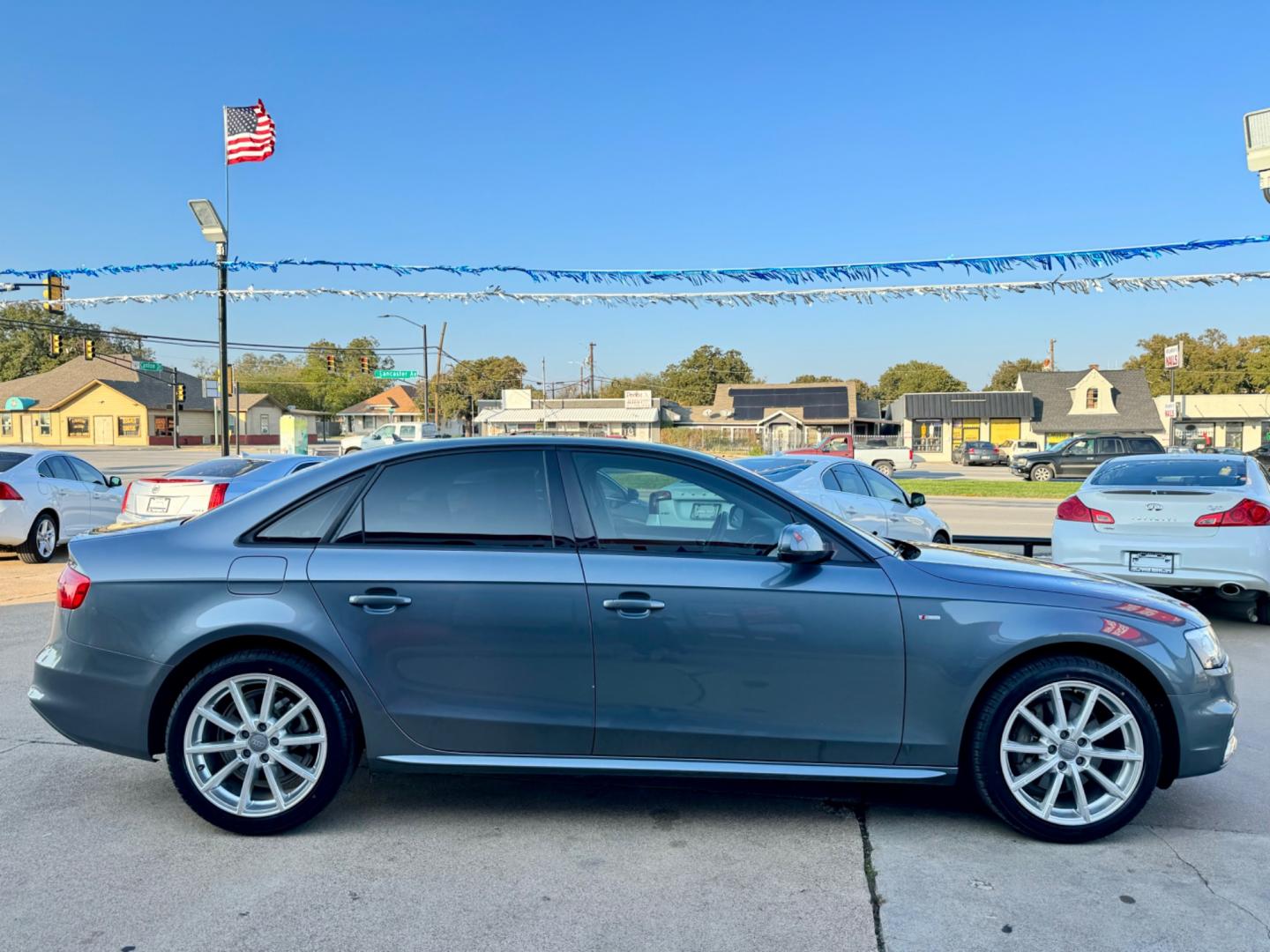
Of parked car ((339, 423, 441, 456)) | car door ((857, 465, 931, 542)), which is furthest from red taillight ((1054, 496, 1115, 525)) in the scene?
parked car ((339, 423, 441, 456))

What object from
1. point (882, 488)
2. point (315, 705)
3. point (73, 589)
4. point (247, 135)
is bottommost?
point (315, 705)

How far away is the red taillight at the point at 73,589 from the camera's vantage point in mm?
3801

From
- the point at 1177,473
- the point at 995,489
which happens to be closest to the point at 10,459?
the point at 1177,473

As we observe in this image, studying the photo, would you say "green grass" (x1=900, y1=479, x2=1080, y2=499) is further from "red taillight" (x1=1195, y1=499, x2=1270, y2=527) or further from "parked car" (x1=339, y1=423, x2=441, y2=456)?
"parked car" (x1=339, y1=423, x2=441, y2=456)

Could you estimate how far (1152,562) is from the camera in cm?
757

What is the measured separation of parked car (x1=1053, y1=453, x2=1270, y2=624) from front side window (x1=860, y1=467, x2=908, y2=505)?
7.04 ft

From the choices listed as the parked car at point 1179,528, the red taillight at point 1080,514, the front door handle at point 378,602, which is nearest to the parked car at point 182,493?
the front door handle at point 378,602

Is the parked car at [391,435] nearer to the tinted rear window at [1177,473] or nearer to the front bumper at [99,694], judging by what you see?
the tinted rear window at [1177,473]

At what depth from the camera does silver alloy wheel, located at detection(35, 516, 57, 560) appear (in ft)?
37.5

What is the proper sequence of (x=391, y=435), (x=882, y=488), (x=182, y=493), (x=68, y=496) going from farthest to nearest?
(x=391, y=435)
(x=68, y=496)
(x=182, y=493)
(x=882, y=488)

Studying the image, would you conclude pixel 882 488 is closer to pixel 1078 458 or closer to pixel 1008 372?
pixel 1078 458

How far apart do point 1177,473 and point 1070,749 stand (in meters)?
5.35

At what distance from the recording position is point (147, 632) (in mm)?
3713

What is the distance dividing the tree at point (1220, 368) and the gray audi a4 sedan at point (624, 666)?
307 ft
